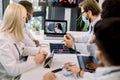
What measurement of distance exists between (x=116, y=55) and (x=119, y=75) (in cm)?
11

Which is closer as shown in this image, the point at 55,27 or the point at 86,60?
the point at 86,60

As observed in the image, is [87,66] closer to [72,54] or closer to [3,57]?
[72,54]

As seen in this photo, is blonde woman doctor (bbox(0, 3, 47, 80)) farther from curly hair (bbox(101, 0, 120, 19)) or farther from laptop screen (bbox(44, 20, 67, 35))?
laptop screen (bbox(44, 20, 67, 35))

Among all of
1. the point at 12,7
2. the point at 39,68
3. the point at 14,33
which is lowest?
the point at 39,68

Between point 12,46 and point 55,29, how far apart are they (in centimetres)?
137

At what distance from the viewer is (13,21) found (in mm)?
1978

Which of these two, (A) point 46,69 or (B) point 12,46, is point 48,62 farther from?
(B) point 12,46

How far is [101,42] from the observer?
3.49 feet

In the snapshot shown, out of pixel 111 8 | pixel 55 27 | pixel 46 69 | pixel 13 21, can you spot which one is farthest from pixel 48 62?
pixel 55 27

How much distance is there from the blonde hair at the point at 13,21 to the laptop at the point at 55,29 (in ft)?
4.01

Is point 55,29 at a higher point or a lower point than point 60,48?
higher

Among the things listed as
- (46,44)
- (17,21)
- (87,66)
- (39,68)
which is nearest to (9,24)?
(17,21)

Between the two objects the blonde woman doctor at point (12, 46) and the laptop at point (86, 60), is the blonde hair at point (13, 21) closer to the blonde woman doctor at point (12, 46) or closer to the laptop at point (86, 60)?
the blonde woman doctor at point (12, 46)

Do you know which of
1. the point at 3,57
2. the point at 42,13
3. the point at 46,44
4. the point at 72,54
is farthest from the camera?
the point at 42,13
